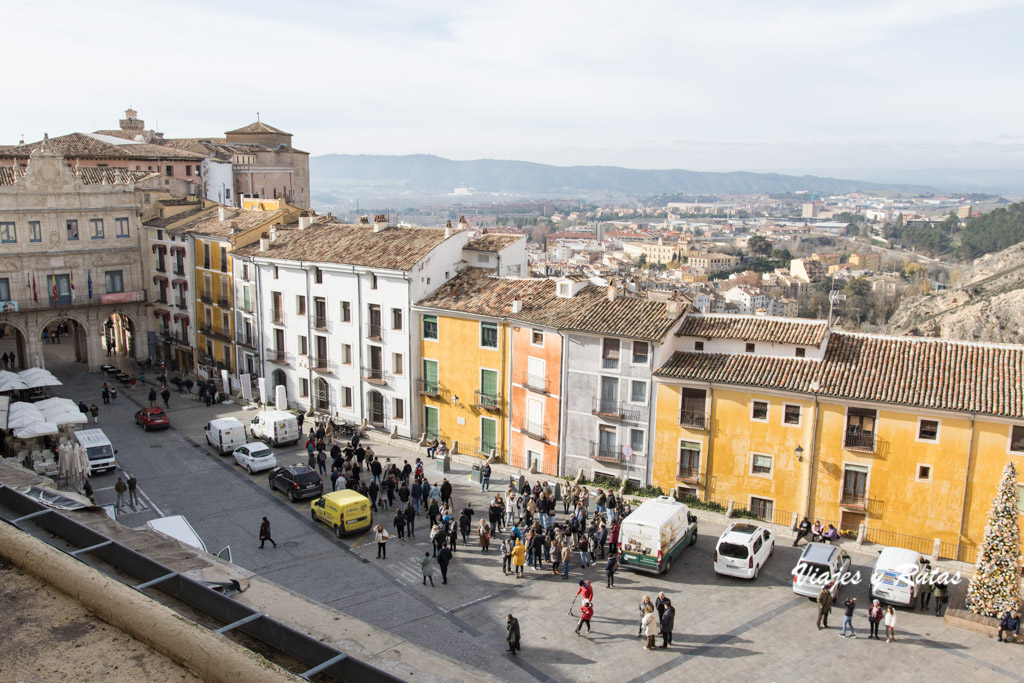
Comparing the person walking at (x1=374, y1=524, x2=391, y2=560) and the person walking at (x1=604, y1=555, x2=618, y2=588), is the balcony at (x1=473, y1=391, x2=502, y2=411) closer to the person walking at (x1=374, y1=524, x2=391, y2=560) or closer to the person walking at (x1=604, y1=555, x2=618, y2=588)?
the person walking at (x1=374, y1=524, x2=391, y2=560)

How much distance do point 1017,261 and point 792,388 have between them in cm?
9765

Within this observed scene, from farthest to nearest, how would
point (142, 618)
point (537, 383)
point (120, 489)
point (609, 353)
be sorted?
point (537, 383), point (609, 353), point (120, 489), point (142, 618)

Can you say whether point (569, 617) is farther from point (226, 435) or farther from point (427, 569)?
point (226, 435)

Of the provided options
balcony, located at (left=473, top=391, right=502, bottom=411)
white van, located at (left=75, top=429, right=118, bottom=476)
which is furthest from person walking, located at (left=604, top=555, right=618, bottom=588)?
white van, located at (left=75, top=429, right=118, bottom=476)

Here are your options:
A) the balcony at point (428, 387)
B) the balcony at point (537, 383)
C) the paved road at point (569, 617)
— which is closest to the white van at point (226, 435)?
the paved road at point (569, 617)

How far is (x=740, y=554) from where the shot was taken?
2552 cm

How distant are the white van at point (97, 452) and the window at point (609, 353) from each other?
21.7m

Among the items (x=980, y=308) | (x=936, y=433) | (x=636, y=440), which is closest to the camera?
(x=936, y=433)

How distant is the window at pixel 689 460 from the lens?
32.3 metres

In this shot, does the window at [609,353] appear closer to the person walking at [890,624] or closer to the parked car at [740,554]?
the parked car at [740,554]

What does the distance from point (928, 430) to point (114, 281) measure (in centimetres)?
5101

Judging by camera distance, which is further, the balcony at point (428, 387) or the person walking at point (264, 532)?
the balcony at point (428, 387)

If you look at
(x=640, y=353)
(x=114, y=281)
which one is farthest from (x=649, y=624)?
(x=114, y=281)

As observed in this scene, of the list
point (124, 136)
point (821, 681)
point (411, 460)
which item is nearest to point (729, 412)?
point (821, 681)
